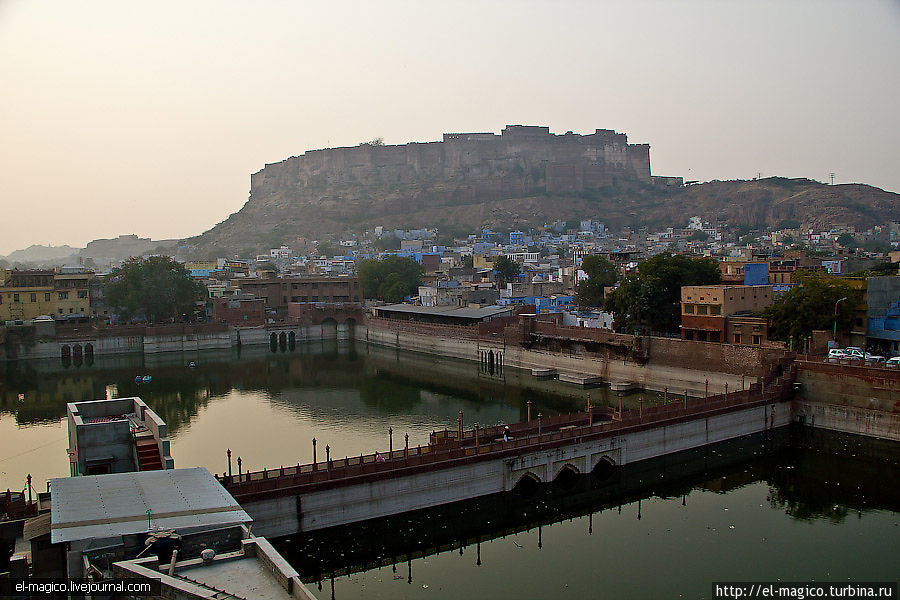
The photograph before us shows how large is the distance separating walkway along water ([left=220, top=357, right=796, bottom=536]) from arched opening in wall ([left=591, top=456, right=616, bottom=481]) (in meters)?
0.05

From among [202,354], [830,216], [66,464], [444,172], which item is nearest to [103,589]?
[66,464]

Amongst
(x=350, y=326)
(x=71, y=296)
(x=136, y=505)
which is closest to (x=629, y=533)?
(x=136, y=505)

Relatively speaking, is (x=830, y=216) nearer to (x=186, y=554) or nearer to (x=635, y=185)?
(x=635, y=185)

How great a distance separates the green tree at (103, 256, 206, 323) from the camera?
199ft

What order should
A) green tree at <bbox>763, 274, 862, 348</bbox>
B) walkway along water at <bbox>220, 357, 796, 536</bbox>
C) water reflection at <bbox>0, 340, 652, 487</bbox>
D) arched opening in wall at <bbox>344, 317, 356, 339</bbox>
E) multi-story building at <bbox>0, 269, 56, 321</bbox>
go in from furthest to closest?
1. arched opening in wall at <bbox>344, 317, 356, 339</bbox>
2. multi-story building at <bbox>0, 269, 56, 321</bbox>
3. green tree at <bbox>763, 274, 862, 348</bbox>
4. water reflection at <bbox>0, 340, 652, 487</bbox>
5. walkway along water at <bbox>220, 357, 796, 536</bbox>

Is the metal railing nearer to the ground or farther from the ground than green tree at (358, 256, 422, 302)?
nearer to the ground

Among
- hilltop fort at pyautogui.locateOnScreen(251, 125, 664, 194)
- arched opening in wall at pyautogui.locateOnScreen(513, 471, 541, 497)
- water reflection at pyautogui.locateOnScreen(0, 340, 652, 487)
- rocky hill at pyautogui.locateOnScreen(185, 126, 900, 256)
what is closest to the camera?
arched opening in wall at pyautogui.locateOnScreen(513, 471, 541, 497)

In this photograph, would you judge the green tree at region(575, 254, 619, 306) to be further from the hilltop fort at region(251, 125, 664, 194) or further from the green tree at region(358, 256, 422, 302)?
the hilltop fort at region(251, 125, 664, 194)

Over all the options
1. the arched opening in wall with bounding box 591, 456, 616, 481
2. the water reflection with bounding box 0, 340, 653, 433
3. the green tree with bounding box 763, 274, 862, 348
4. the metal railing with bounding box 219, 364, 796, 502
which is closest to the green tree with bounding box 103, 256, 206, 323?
the water reflection with bounding box 0, 340, 653, 433

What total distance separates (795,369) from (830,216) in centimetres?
11222

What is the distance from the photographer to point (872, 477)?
23.8 metres

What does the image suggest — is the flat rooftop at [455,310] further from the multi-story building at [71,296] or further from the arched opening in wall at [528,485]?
the arched opening in wall at [528,485]

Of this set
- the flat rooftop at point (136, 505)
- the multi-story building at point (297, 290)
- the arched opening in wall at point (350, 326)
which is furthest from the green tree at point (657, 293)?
the multi-story building at point (297, 290)

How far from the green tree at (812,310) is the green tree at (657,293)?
7.42m
